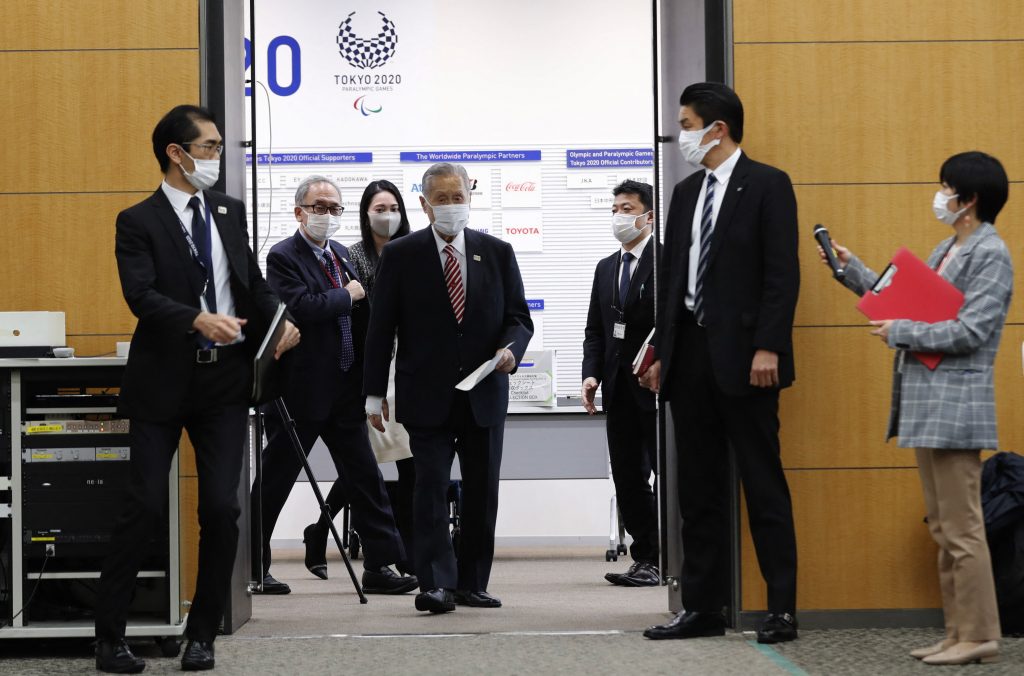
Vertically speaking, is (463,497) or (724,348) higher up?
(724,348)

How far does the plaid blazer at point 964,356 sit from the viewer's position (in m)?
3.48

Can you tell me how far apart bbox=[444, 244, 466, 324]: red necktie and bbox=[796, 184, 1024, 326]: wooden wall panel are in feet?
4.11

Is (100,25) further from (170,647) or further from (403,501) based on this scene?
(403,501)

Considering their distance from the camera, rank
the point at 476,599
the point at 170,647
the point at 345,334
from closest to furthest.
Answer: the point at 170,647 < the point at 476,599 < the point at 345,334

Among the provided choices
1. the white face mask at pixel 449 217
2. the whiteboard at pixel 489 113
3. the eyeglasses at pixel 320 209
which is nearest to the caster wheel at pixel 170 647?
the white face mask at pixel 449 217

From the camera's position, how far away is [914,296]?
3.55 m

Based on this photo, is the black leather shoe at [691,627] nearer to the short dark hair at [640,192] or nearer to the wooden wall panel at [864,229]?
the wooden wall panel at [864,229]

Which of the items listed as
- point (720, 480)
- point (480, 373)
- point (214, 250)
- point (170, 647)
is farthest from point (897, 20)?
point (170, 647)

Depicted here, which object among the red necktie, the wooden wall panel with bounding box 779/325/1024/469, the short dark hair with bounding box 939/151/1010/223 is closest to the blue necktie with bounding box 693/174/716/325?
the wooden wall panel with bounding box 779/325/1024/469

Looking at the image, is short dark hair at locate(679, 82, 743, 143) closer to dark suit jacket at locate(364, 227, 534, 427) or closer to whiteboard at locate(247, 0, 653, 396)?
dark suit jacket at locate(364, 227, 534, 427)

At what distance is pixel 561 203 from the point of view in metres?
7.08

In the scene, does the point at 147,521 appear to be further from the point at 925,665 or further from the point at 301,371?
the point at 925,665

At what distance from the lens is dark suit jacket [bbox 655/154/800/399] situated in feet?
12.3

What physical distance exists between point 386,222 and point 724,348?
7.40ft
